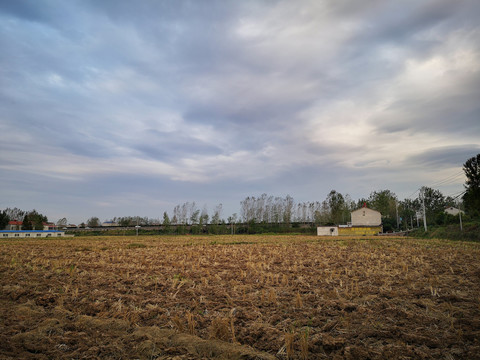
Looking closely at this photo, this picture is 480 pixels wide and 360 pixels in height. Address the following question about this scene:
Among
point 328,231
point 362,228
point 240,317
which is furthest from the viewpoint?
point 328,231

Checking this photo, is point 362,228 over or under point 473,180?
under

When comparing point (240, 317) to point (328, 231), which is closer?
point (240, 317)

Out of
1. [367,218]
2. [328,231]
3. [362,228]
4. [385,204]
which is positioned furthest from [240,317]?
[385,204]

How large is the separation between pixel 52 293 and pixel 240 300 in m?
5.54

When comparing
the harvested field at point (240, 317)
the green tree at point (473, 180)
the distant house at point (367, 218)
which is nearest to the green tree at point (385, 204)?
the distant house at point (367, 218)

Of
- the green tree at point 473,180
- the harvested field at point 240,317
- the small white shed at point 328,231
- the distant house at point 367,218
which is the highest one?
the green tree at point 473,180

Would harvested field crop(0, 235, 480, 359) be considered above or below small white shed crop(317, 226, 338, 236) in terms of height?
above

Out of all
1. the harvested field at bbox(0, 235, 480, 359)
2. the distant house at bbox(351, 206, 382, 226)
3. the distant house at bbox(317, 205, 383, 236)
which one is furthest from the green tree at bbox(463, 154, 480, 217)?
the harvested field at bbox(0, 235, 480, 359)

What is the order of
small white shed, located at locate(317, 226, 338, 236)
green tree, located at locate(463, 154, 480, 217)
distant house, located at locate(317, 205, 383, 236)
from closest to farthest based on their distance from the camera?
green tree, located at locate(463, 154, 480, 217) < distant house, located at locate(317, 205, 383, 236) < small white shed, located at locate(317, 226, 338, 236)

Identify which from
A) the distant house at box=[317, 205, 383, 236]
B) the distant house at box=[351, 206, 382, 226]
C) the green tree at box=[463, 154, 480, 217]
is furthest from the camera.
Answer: the distant house at box=[351, 206, 382, 226]

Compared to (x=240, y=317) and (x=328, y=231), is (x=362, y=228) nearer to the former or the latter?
(x=328, y=231)

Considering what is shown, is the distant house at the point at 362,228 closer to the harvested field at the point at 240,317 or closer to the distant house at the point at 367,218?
the distant house at the point at 367,218

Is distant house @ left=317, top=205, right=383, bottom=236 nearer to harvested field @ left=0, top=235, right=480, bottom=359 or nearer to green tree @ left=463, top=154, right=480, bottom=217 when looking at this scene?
green tree @ left=463, top=154, right=480, bottom=217

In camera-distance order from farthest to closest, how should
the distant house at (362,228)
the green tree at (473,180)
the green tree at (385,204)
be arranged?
1. the green tree at (385,204)
2. the distant house at (362,228)
3. the green tree at (473,180)
